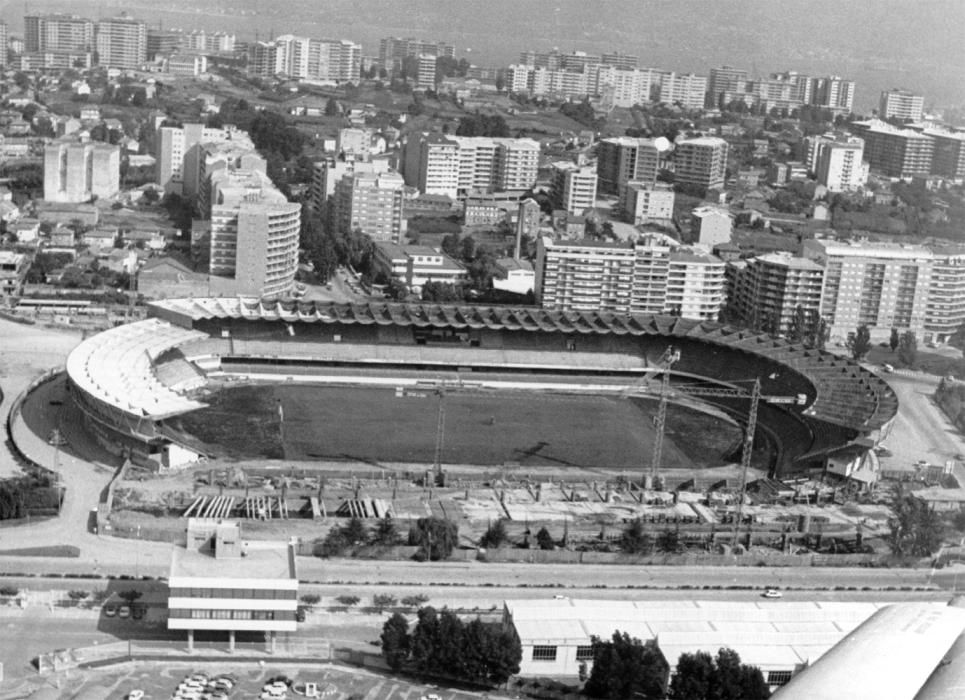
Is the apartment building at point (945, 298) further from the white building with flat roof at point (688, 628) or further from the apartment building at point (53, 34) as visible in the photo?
the apartment building at point (53, 34)

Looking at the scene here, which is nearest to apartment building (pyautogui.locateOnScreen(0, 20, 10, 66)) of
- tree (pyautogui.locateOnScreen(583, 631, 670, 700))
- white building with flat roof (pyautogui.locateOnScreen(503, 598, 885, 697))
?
white building with flat roof (pyautogui.locateOnScreen(503, 598, 885, 697))

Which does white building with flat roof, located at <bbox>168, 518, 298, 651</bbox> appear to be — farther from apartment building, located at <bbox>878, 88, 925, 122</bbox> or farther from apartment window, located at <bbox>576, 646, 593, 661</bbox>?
apartment building, located at <bbox>878, 88, 925, 122</bbox>

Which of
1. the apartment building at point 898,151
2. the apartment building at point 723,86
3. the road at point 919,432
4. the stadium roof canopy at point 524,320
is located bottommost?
the road at point 919,432

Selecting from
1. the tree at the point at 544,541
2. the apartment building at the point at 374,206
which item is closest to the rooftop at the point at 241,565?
the tree at the point at 544,541

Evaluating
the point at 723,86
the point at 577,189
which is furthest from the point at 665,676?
the point at 723,86

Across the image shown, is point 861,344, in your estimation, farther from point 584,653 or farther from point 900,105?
point 900,105
